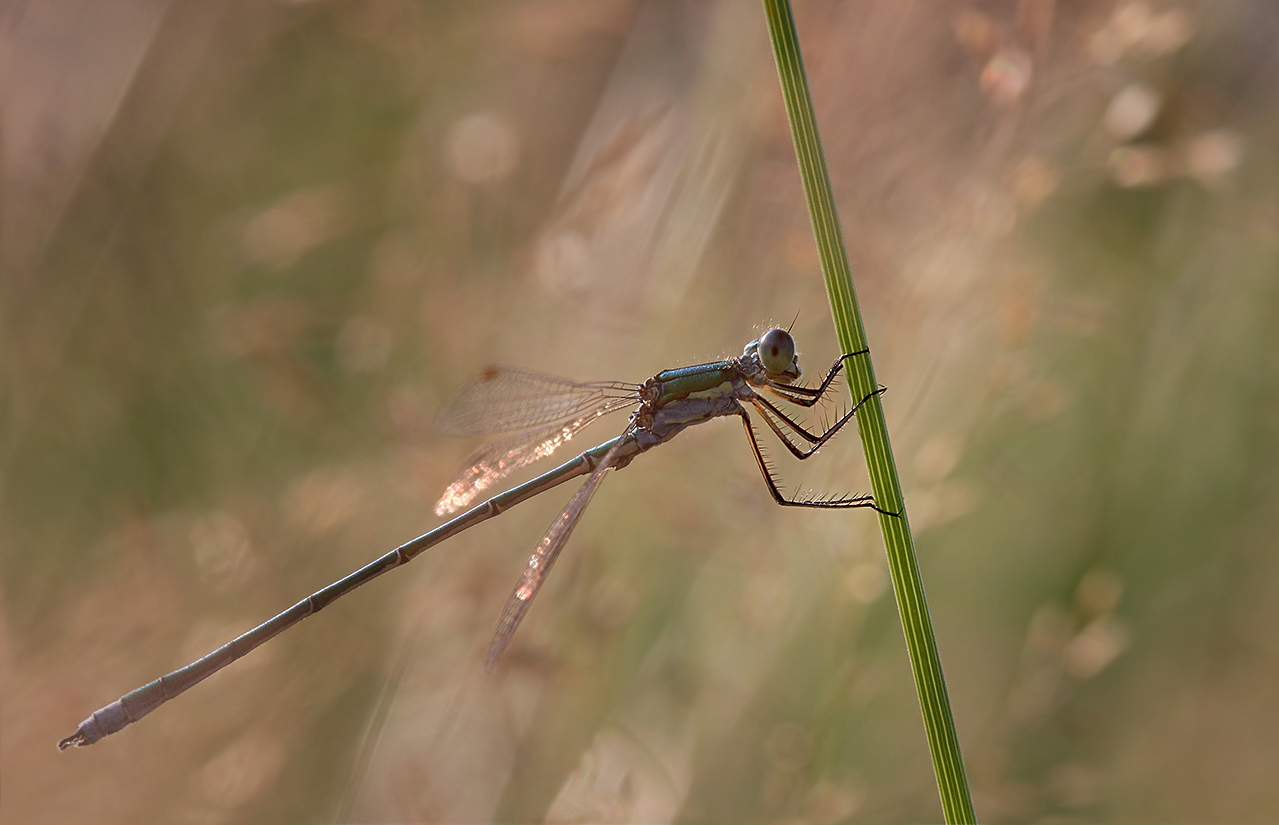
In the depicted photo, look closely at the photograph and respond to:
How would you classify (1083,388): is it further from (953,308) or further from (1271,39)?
(1271,39)

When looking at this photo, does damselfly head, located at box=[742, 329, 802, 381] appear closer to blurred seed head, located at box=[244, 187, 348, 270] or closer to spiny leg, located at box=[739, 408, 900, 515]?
spiny leg, located at box=[739, 408, 900, 515]

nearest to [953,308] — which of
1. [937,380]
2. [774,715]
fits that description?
[937,380]

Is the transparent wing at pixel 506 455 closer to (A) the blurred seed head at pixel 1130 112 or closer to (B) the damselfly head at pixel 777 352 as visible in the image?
(B) the damselfly head at pixel 777 352

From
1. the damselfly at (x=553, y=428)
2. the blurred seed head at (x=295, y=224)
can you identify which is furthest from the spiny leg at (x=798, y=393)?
the blurred seed head at (x=295, y=224)

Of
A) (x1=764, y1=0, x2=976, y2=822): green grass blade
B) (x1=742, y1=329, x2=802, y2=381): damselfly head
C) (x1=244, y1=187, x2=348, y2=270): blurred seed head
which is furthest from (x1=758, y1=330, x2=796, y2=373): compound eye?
(x1=244, y1=187, x2=348, y2=270): blurred seed head

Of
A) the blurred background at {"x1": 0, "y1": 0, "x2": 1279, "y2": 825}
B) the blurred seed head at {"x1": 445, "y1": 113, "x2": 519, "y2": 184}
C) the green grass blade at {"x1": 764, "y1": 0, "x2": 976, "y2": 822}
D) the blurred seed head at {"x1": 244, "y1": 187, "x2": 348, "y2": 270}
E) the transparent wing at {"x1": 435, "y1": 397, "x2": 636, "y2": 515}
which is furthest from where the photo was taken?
the blurred seed head at {"x1": 244, "y1": 187, "x2": 348, "y2": 270}

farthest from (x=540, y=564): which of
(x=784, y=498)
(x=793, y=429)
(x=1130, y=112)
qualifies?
(x=1130, y=112)
